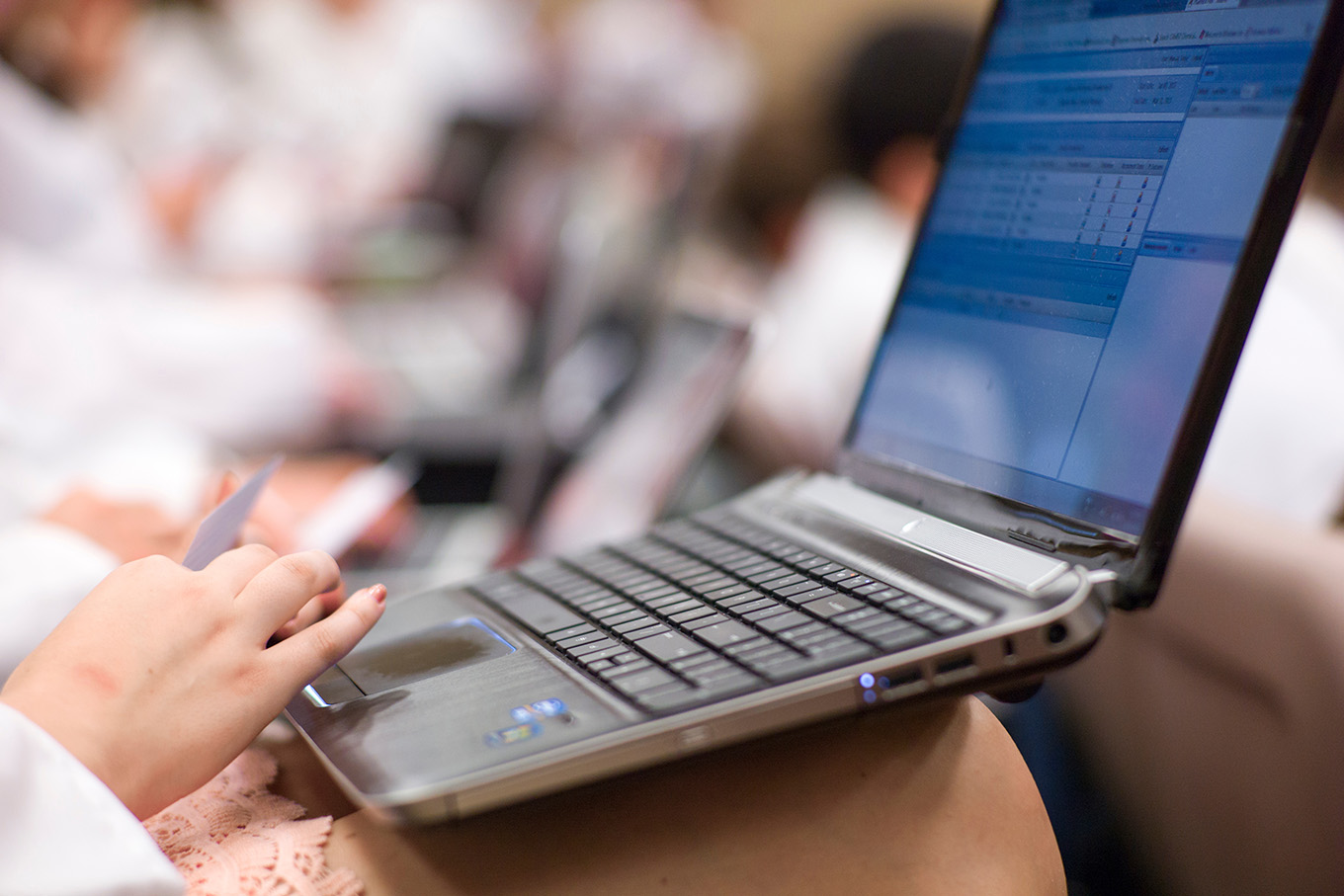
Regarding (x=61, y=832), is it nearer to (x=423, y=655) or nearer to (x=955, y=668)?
(x=423, y=655)

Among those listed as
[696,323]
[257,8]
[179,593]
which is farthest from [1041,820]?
[257,8]

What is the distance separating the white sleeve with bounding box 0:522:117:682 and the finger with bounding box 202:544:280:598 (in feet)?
0.64

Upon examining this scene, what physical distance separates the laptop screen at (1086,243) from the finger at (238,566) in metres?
0.34

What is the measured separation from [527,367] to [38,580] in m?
0.79

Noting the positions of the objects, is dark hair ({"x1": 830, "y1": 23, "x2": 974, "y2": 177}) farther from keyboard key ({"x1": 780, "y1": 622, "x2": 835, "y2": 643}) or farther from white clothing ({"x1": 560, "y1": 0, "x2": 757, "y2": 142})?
keyboard key ({"x1": 780, "y1": 622, "x2": 835, "y2": 643})

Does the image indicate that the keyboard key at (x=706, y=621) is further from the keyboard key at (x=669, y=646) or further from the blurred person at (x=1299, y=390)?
the blurred person at (x=1299, y=390)

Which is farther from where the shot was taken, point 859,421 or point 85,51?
point 85,51

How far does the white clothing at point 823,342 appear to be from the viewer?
1.36 m

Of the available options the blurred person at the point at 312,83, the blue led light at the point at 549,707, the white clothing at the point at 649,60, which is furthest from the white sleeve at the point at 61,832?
the white clothing at the point at 649,60

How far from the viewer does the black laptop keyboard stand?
368 mm

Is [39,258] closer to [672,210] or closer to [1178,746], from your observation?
[672,210]

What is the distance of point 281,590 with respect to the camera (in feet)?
1.32

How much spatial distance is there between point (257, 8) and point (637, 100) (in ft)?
5.43

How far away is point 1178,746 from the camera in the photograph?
2.22 ft
